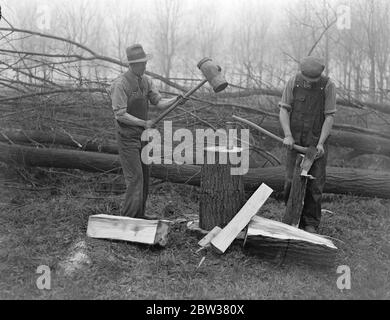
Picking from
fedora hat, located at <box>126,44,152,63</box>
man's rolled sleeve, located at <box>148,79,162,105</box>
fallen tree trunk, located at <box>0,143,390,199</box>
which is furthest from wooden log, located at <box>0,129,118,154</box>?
fedora hat, located at <box>126,44,152,63</box>

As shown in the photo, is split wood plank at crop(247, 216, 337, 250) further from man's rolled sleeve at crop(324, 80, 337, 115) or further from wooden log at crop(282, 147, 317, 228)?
man's rolled sleeve at crop(324, 80, 337, 115)

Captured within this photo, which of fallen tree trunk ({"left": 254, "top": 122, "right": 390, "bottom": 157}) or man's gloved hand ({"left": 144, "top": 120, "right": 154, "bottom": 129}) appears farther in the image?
fallen tree trunk ({"left": 254, "top": 122, "right": 390, "bottom": 157})

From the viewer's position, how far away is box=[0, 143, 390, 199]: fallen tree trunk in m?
6.03

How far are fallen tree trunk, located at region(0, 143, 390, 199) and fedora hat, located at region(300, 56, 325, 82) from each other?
1.80 m

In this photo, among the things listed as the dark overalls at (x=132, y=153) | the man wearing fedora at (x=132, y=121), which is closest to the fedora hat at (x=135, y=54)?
the man wearing fedora at (x=132, y=121)

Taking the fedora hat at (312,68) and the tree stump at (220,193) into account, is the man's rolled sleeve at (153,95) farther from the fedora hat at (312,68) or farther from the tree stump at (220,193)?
the fedora hat at (312,68)

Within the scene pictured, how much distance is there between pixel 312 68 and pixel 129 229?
249 cm

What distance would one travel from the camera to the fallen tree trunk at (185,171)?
19.8 feet

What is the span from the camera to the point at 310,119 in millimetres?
4797

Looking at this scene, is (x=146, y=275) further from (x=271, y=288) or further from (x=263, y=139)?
(x=263, y=139)

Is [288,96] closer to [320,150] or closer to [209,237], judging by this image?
[320,150]

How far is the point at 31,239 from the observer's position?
4.58 meters

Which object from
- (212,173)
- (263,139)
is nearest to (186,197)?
(212,173)

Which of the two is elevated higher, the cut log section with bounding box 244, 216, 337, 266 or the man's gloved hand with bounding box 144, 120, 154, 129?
the man's gloved hand with bounding box 144, 120, 154, 129
